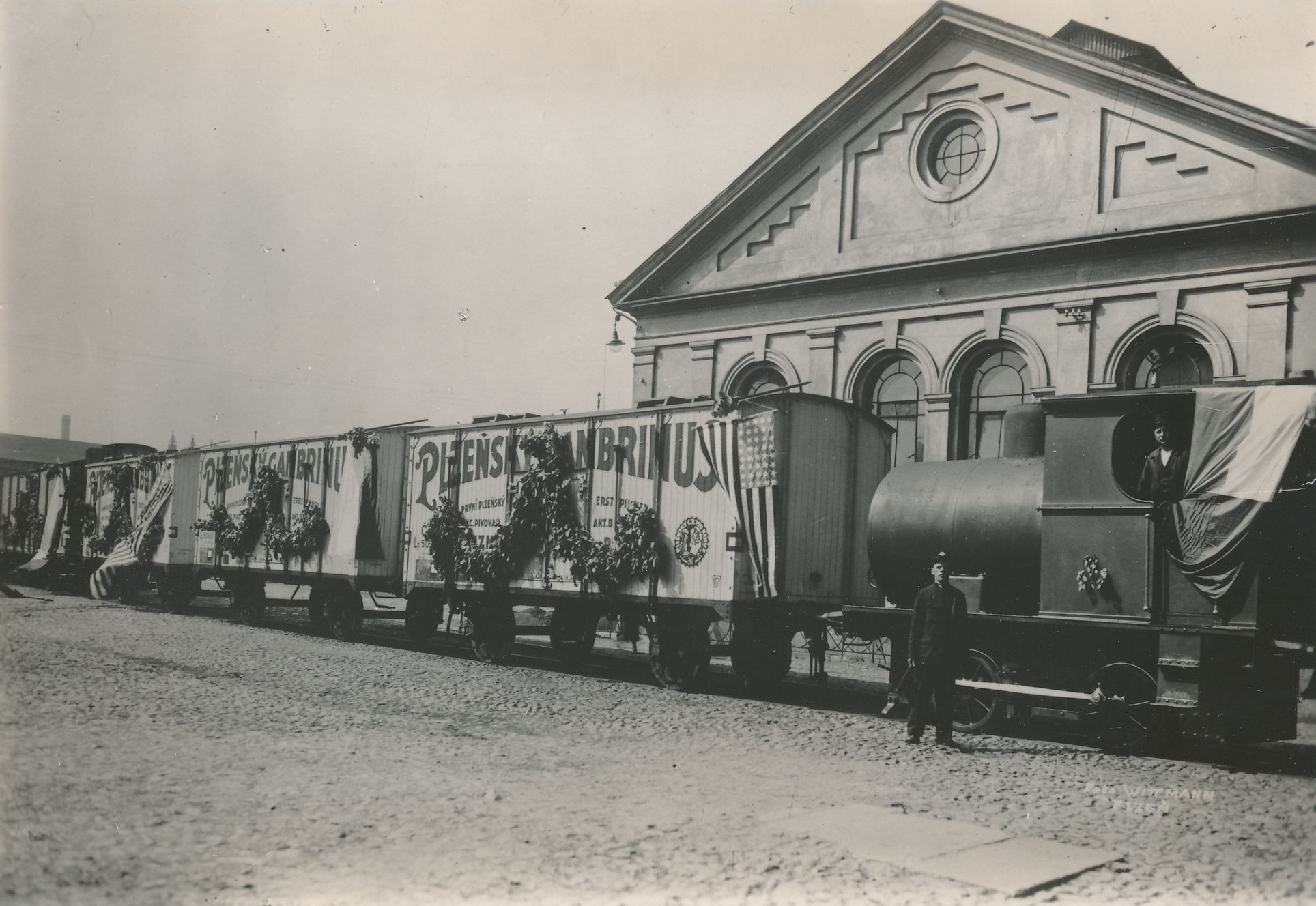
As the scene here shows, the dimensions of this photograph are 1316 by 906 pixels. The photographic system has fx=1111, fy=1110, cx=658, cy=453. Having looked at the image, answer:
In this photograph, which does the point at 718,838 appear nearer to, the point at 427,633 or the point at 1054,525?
the point at 1054,525

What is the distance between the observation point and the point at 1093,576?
32.5 feet

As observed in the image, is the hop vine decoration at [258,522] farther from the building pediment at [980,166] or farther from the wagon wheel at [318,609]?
the building pediment at [980,166]

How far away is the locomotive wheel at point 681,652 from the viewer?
1349 cm

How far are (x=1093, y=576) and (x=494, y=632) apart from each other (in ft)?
30.0

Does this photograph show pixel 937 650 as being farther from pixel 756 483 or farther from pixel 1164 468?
pixel 756 483

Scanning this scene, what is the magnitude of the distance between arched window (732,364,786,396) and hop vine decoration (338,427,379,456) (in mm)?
8355

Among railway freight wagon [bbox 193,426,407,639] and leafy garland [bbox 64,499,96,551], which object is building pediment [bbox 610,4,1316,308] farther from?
leafy garland [bbox 64,499,96,551]

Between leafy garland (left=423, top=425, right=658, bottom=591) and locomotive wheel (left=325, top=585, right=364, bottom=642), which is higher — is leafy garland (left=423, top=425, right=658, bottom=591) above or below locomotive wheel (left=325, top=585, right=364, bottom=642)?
above

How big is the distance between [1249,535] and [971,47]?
14354 mm

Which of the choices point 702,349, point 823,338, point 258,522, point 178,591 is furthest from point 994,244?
point 178,591

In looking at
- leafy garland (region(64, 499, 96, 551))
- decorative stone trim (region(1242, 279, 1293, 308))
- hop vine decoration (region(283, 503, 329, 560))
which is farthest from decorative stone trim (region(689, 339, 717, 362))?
leafy garland (region(64, 499, 96, 551))

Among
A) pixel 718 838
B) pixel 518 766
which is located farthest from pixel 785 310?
pixel 718 838

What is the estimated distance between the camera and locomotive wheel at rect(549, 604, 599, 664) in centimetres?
1541

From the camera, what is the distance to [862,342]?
22000 mm
